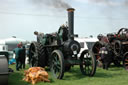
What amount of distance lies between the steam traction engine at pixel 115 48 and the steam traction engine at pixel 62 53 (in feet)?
6.88

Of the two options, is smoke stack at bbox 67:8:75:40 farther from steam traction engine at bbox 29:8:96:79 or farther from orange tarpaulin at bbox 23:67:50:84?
orange tarpaulin at bbox 23:67:50:84

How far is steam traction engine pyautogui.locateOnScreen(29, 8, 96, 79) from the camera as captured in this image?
6.99 metres

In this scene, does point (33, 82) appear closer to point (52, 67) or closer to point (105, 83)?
point (52, 67)

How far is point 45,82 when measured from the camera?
615 cm

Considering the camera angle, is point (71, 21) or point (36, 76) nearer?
point (36, 76)

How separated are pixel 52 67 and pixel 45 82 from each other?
1188mm

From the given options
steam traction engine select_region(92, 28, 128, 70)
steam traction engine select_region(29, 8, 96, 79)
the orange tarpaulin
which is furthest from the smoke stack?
steam traction engine select_region(92, 28, 128, 70)

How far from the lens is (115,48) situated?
1045cm

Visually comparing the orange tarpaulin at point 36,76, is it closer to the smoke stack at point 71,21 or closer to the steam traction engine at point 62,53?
the steam traction engine at point 62,53

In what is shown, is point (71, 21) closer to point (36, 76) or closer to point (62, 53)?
point (62, 53)

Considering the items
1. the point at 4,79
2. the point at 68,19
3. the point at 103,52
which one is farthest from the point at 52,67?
the point at 103,52

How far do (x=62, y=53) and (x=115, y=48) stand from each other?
4.21m

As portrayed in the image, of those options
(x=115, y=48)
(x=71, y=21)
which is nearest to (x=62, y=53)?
(x=71, y=21)

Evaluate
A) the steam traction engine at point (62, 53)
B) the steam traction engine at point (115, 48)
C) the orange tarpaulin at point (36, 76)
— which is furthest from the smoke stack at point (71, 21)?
the steam traction engine at point (115, 48)
